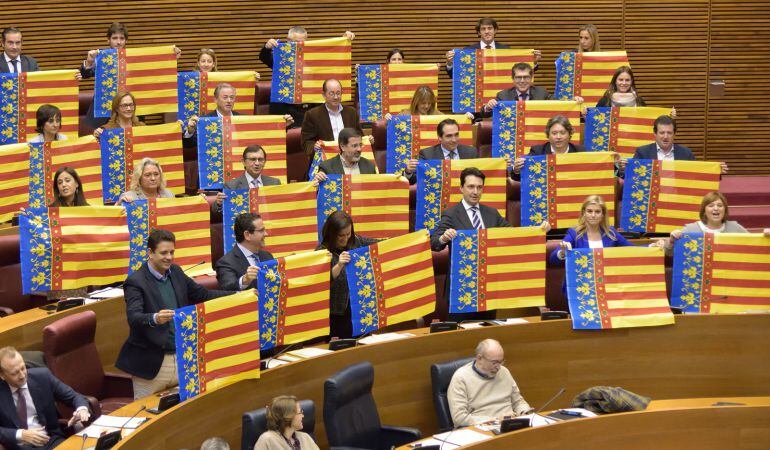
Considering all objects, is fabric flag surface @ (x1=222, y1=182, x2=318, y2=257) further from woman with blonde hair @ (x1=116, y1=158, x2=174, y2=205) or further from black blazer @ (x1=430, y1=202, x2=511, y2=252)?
black blazer @ (x1=430, y1=202, x2=511, y2=252)

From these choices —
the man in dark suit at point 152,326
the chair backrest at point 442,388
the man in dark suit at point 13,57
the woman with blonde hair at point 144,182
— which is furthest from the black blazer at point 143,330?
the man in dark suit at point 13,57

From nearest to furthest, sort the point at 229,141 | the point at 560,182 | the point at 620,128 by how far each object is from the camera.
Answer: the point at 560,182, the point at 229,141, the point at 620,128

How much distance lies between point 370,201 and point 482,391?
162cm

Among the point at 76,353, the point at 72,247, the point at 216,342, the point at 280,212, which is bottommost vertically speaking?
the point at 76,353

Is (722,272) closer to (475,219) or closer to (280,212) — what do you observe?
(475,219)

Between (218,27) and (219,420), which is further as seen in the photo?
(218,27)

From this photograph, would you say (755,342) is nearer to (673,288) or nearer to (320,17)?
(673,288)

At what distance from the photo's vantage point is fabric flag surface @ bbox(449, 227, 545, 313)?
700cm

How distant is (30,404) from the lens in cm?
550

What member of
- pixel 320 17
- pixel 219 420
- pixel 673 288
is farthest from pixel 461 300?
pixel 320 17

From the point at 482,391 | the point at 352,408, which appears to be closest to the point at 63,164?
the point at 352,408

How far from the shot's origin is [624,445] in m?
6.25

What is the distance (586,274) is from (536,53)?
2.95 m

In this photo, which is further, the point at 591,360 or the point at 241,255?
the point at 591,360
